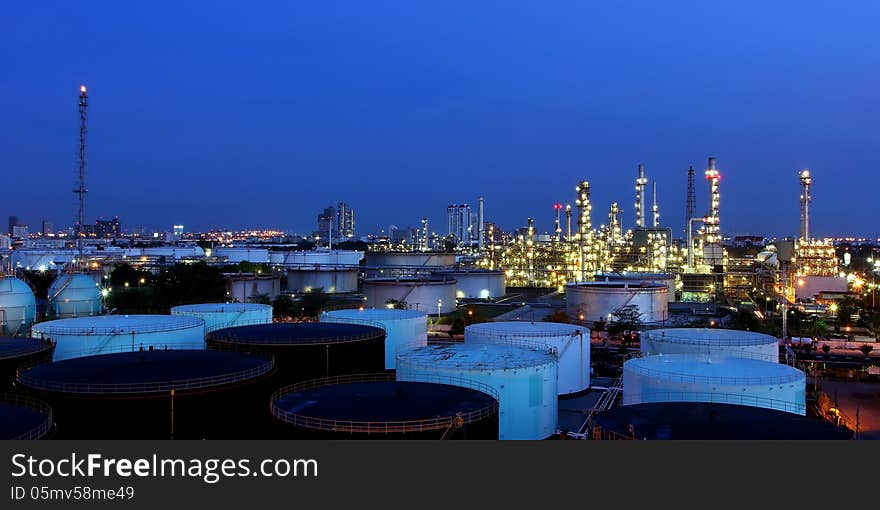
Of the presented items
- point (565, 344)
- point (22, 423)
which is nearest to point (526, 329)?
point (565, 344)

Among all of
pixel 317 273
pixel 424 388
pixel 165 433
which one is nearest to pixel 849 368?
pixel 424 388

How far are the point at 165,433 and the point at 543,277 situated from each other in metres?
54.9

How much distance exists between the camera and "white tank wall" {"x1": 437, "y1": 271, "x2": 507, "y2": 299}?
5253cm

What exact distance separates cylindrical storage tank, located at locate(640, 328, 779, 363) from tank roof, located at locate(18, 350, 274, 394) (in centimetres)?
1121

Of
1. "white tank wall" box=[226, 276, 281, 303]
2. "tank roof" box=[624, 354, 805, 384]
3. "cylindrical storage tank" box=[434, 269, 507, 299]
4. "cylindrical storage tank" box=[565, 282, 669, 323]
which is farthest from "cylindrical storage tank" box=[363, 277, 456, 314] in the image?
"tank roof" box=[624, 354, 805, 384]

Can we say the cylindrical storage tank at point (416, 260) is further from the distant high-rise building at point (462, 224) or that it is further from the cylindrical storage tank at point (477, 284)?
the distant high-rise building at point (462, 224)

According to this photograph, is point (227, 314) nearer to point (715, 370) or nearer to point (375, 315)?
point (375, 315)

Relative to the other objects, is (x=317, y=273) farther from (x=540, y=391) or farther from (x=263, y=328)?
(x=540, y=391)

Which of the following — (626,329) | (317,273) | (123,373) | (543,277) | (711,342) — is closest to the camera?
(123,373)

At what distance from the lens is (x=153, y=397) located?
38.4 ft

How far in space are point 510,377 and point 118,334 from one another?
1016 cm

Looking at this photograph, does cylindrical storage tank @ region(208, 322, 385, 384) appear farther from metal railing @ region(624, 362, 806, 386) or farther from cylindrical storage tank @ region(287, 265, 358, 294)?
cylindrical storage tank @ region(287, 265, 358, 294)
